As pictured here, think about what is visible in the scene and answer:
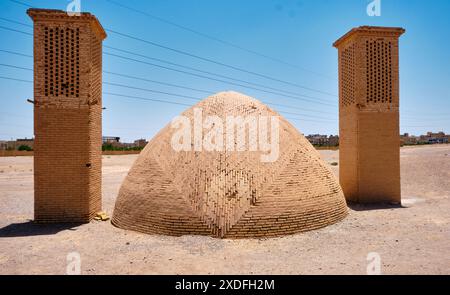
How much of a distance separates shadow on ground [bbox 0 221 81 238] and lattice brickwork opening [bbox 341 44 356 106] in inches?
449

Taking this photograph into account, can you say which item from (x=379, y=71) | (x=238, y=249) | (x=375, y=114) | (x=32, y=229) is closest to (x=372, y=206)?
(x=375, y=114)

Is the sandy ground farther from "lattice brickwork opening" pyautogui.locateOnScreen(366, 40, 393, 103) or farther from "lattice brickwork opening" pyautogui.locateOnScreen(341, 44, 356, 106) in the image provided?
"lattice brickwork opening" pyautogui.locateOnScreen(341, 44, 356, 106)

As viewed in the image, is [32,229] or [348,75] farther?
[348,75]

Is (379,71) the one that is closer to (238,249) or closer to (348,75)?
(348,75)

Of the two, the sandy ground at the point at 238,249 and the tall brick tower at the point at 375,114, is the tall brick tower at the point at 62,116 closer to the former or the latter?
the sandy ground at the point at 238,249

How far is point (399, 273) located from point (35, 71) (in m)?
11.0

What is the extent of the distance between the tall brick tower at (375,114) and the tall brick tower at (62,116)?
396 inches

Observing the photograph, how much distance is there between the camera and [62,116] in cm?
949

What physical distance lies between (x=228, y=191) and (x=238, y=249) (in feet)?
5.27

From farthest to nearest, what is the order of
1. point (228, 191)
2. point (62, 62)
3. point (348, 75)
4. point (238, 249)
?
point (348, 75), point (62, 62), point (228, 191), point (238, 249)

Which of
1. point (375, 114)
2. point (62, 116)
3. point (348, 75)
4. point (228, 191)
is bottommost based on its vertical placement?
point (228, 191)

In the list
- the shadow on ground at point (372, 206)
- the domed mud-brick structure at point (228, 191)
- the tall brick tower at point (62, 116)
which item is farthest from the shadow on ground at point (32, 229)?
the shadow on ground at point (372, 206)

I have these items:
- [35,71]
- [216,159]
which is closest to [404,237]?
[216,159]

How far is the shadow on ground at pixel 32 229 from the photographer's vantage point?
8570 millimetres
